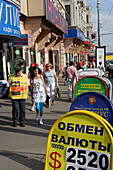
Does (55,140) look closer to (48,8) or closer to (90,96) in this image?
(90,96)

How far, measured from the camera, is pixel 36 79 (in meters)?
7.11

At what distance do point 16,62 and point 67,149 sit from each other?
914 centimetres

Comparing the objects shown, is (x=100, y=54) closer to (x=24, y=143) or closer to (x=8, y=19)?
(x=8, y=19)

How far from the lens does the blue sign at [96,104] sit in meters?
3.87

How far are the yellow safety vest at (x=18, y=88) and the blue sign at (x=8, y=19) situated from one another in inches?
117

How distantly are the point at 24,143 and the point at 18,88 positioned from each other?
1.82m

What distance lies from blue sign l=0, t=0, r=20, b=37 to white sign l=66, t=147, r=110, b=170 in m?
7.15

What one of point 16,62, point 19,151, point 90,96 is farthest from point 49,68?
point 90,96

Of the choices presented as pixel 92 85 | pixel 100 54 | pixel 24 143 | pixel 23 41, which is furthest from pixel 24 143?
pixel 100 54

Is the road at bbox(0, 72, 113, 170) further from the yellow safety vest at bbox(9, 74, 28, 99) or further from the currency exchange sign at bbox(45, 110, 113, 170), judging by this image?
the currency exchange sign at bbox(45, 110, 113, 170)

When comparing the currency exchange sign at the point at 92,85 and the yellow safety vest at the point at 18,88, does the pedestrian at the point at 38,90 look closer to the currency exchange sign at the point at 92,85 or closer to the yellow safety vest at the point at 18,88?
the yellow safety vest at the point at 18,88

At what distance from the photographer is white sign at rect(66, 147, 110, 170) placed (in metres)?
2.61

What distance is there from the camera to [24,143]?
544cm

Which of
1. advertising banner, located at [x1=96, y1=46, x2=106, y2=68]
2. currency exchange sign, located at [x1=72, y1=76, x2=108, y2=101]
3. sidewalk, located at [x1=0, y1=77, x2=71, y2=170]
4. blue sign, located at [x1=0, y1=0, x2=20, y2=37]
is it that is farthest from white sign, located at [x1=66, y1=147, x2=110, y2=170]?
advertising banner, located at [x1=96, y1=46, x2=106, y2=68]
